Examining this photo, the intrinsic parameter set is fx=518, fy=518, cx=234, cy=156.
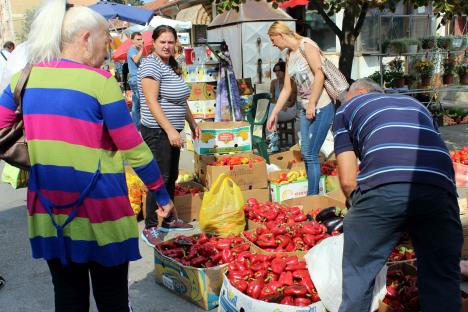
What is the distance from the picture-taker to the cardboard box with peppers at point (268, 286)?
309 cm

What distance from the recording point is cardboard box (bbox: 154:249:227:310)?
11.7 ft

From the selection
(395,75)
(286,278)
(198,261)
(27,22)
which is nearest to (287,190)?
(198,261)

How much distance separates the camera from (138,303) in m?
3.74

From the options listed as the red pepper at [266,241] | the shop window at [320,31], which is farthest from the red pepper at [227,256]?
the shop window at [320,31]

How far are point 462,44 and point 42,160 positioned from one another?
1120cm

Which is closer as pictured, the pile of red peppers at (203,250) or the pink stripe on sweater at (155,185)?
the pink stripe on sweater at (155,185)

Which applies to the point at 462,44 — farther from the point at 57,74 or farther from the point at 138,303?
the point at 57,74

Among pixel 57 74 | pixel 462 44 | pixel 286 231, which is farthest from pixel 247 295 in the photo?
pixel 462 44

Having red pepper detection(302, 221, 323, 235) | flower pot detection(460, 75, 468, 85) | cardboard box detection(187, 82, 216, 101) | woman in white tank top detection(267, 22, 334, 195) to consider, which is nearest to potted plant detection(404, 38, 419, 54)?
flower pot detection(460, 75, 468, 85)

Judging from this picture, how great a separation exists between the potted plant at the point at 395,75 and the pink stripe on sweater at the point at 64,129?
30.5ft

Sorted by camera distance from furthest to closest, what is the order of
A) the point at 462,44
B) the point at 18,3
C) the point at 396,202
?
1. the point at 18,3
2. the point at 462,44
3. the point at 396,202

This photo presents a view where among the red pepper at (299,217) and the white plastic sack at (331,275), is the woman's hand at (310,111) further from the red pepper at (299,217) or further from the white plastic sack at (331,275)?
the white plastic sack at (331,275)

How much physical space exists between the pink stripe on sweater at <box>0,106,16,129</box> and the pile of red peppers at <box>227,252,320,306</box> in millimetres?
1711

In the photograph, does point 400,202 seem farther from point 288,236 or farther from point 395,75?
point 395,75
